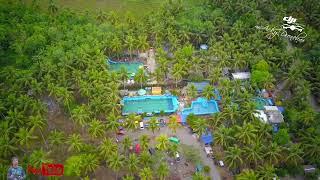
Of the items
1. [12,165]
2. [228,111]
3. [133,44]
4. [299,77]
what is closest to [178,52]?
[133,44]

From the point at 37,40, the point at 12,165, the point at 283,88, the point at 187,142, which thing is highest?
the point at 37,40

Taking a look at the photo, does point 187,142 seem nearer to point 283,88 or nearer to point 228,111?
point 228,111

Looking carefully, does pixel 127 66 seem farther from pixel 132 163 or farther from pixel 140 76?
pixel 132 163

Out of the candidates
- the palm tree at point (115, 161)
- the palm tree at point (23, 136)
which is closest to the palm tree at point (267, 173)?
the palm tree at point (115, 161)

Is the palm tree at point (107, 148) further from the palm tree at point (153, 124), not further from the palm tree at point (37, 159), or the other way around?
the palm tree at point (37, 159)

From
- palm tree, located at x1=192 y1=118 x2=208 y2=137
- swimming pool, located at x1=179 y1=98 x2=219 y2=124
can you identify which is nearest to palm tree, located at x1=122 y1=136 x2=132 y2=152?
palm tree, located at x1=192 y1=118 x2=208 y2=137

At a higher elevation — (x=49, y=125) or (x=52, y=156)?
(x=49, y=125)

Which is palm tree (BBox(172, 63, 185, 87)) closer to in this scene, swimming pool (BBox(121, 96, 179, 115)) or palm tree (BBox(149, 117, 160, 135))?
swimming pool (BBox(121, 96, 179, 115))
